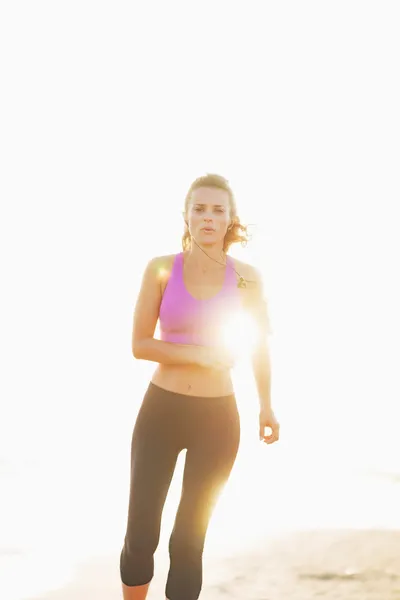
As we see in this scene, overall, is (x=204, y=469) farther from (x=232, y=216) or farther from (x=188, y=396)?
(x=232, y=216)

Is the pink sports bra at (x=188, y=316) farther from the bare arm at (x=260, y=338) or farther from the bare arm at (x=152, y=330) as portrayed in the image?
the bare arm at (x=260, y=338)

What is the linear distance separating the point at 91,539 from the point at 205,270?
4.12 metres

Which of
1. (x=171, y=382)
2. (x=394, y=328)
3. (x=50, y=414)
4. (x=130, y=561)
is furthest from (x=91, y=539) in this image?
(x=394, y=328)

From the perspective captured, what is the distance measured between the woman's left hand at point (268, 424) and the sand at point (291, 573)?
1.97 metres

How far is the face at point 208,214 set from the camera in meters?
3.15

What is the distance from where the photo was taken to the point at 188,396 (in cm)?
315

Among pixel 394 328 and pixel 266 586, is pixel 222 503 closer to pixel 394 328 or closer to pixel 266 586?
pixel 266 586

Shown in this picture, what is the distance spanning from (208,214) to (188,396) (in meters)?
0.85

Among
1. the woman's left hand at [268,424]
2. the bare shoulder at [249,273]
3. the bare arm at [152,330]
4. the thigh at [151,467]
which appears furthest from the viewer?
the woman's left hand at [268,424]

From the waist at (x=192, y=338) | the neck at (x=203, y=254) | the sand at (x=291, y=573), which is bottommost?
the sand at (x=291, y=573)

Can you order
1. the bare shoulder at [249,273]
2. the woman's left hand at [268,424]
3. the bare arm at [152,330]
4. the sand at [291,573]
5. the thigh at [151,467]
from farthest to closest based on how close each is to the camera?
1. the sand at [291,573]
2. the woman's left hand at [268,424]
3. the bare shoulder at [249,273]
4. the thigh at [151,467]
5. the bare arm at [152,330]

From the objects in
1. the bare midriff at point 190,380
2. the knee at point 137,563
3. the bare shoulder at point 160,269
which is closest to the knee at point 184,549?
the knee at point 137,563

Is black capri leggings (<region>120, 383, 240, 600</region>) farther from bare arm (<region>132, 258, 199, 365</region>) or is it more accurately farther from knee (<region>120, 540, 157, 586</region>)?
bare arm (<region>132, 258, 199, 365</region>)

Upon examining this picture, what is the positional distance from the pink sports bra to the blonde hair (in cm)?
31
